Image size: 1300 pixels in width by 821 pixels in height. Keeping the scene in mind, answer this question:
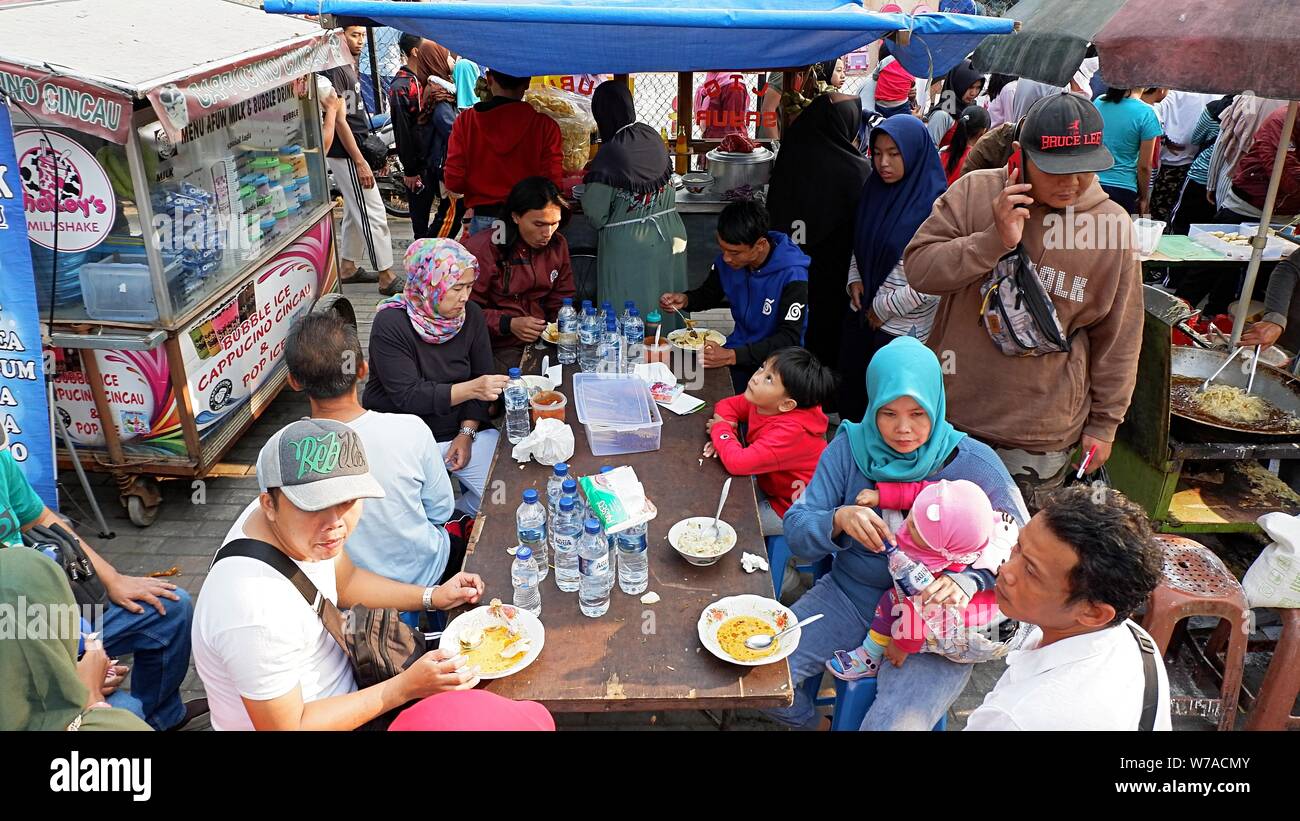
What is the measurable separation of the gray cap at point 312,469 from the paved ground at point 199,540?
185 centimetres

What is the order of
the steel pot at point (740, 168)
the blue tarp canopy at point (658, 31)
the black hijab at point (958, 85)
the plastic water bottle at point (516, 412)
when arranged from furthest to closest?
the black hijab at point (958, 85)
the steel pot at point (740, 168)
the plastic water bottle at point (516, 412)
the blue tarp canopy at point (658, 31)

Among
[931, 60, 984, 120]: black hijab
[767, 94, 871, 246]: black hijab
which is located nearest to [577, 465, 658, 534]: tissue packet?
[767, 94, 871, 246]: black hijab

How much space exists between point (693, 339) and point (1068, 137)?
215 cm

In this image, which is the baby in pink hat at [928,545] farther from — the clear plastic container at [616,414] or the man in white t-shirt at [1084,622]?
the clear plastic container at [616,414]

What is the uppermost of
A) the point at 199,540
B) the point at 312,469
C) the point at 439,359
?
the point at 312,469

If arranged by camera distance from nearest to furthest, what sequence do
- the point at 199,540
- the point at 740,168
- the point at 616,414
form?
the point at 616,414 → the point at 199,540 → the point at 740,168

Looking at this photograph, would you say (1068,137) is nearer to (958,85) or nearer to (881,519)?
(881,519)

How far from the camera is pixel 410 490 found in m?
3.19

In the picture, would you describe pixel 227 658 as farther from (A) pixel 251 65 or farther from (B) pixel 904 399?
(A) pixel 251 65

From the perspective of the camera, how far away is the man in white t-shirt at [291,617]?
2.13m

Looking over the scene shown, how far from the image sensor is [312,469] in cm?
218

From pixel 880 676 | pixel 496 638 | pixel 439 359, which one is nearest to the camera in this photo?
pixel 496 638

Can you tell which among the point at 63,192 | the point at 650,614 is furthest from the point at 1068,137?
the point at 63,192

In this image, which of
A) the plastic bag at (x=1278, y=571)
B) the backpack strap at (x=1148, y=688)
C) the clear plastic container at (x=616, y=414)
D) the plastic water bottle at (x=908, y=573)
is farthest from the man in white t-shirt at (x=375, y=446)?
the plastic bag at (x=1278, y=571)
